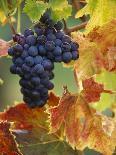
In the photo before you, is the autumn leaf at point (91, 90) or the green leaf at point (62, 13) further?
the autumn leaf at point (91, 90)

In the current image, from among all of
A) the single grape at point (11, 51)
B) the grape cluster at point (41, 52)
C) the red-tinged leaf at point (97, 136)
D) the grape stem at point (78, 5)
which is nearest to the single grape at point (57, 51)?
the grape cluster at point (41, 52)

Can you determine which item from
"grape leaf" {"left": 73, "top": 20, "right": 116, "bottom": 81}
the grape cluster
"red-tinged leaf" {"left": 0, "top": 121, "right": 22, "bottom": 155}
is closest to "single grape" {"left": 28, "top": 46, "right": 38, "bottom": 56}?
the grape cluster

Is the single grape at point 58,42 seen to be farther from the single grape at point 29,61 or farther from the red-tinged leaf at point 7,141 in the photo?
the red-tinged leaf at point 7,141

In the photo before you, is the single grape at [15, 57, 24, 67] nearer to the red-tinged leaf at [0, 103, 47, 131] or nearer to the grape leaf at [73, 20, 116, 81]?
the grape leaf at [73, 20, 116, 81]

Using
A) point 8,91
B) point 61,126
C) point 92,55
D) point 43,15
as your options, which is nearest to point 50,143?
point 61,126

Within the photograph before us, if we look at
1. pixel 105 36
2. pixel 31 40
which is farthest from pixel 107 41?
pixel 31 40

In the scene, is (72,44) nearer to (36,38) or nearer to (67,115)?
(36,38)
